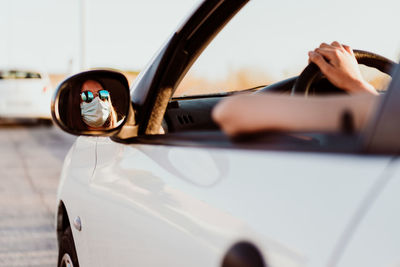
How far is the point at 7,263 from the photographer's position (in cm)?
484

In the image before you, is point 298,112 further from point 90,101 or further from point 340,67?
point 90,101

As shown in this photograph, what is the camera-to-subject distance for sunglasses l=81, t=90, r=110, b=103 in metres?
2.34

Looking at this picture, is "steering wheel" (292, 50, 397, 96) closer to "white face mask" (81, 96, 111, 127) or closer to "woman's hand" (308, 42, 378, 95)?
"woman's hand" (308, 42, 378, 95)

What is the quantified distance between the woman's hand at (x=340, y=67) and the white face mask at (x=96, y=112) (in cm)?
78

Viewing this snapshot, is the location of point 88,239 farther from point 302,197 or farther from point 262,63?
point 302,197

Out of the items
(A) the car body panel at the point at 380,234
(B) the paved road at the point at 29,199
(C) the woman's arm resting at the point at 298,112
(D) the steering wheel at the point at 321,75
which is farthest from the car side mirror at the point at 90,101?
(B) the paved road at the point at 29,199

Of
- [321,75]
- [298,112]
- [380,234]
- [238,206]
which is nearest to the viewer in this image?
[380,234]

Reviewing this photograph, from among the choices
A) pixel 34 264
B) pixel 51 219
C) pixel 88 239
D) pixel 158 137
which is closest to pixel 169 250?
pixel 158 137

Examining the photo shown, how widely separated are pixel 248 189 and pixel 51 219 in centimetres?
540

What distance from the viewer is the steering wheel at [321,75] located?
7.30 feet

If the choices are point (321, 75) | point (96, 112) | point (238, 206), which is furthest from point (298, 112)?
point (96, 112)

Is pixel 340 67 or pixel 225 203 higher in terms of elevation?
pixel 340 67

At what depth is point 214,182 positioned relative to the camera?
60.3 inches

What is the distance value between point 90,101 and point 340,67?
944mm
